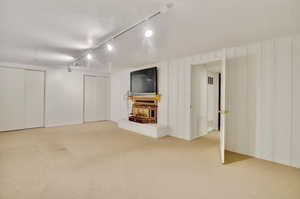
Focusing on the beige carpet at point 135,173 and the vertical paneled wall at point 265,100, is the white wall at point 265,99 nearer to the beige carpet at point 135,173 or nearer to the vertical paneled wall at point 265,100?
the vertical paneled wall at point 265,100

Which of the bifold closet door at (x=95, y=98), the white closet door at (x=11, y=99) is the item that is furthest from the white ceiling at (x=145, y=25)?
the bifold closet door at (x=95, y=98)

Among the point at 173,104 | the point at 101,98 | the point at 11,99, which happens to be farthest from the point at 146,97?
the point at 11,99

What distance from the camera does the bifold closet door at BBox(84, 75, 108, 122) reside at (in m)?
7.38

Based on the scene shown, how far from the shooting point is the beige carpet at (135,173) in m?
2.02

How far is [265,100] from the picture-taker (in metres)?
3.22

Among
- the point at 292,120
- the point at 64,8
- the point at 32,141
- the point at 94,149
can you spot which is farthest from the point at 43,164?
the point at 292,120

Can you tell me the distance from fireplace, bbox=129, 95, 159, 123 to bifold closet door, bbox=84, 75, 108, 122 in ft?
7.42

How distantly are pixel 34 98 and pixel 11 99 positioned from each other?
0.68 m

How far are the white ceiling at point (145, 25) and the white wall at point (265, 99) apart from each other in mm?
401

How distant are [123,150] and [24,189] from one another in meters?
1.90

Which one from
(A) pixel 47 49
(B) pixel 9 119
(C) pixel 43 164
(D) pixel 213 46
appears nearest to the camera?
(C) pixel 43 164

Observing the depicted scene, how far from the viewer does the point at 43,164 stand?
2.84 m

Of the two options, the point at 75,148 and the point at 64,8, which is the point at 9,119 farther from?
the point at 64,8

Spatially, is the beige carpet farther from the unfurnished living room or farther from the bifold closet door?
the bifold closet door
